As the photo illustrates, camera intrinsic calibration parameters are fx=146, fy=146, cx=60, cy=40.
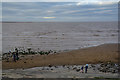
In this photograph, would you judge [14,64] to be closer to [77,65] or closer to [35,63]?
[35,63]

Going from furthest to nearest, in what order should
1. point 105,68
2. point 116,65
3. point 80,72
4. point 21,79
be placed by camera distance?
1. point 116,65
2. point 105,68
3. point 80,72
4. point 21,79

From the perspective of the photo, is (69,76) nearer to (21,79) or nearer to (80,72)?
(80,72)

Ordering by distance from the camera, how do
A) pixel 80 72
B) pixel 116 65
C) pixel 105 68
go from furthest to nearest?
pixel 116 65
pixel 105 68
pixel 80 72

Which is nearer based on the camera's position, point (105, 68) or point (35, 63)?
point (105, 68)

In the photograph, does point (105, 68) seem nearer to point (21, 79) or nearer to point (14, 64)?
point (21, 79)

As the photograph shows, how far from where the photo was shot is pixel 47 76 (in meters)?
13.0

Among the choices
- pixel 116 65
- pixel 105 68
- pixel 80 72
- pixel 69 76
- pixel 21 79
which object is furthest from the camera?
pixel 116 65

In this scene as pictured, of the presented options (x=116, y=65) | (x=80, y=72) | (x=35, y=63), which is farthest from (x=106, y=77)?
(x=35, y=63)

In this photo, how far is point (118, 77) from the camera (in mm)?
12773

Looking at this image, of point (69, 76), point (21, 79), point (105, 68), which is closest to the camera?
point (21, 79)

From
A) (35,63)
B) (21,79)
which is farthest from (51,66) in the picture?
(21,79)

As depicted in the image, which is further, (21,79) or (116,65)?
(116,65)

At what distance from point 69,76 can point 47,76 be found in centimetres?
195

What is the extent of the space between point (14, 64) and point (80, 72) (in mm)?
7767
